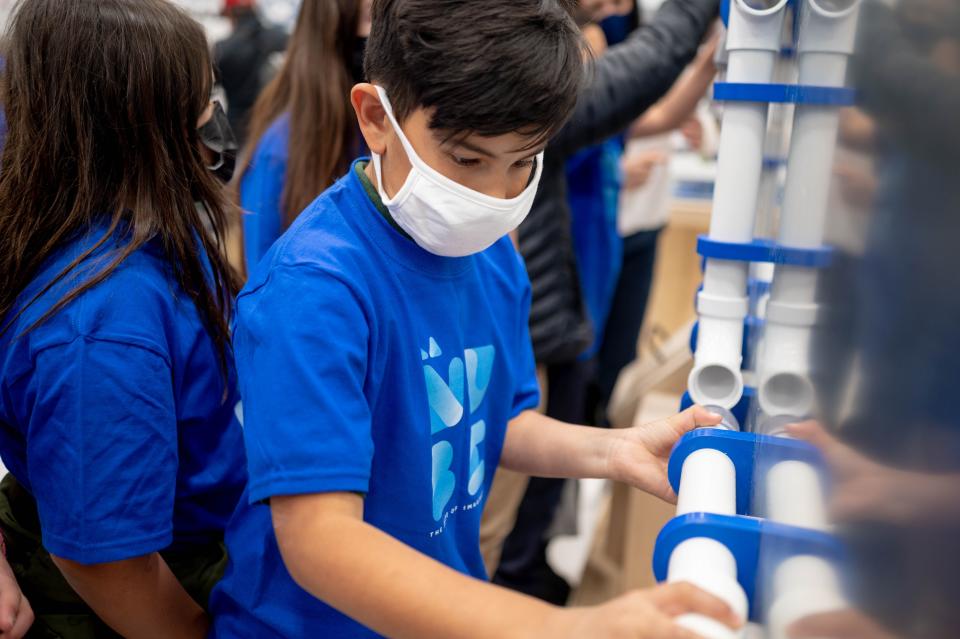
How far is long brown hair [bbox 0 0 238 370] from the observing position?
0.76 m

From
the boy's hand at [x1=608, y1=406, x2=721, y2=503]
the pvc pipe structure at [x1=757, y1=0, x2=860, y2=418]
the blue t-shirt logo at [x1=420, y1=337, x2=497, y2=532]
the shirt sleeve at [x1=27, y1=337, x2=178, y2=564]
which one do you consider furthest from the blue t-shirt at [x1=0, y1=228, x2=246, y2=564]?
the pvc pipe structure at [x1=757, y1=0, x2=860, y2=418]

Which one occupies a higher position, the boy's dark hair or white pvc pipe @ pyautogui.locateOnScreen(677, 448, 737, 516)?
the boy's dark hair

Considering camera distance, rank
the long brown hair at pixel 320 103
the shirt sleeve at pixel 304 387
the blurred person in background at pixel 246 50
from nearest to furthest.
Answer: the shirt sleeve at pixel 304 387
the long brown hair at pixel 320 103
the blurred person in background at pixel 246 50

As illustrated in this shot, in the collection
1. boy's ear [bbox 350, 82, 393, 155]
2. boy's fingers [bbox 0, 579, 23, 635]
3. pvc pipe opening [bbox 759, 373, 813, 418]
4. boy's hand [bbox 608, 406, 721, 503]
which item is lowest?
boy's fingers [bbox 0, 579, 23, 635]

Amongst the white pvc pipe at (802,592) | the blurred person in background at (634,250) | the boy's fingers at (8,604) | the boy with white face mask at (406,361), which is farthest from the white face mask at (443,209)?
the blurred person in background at (634,250)

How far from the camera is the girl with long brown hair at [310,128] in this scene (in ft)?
3.88

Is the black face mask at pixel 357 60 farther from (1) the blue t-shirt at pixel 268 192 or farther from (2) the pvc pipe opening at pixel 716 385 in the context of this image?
(2) the pvc pipe opening at pixel 716 385

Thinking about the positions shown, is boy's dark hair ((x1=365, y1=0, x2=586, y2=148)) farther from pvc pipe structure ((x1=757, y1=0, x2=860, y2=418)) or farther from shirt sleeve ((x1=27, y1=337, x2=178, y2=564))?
shirt sleeve ((x1=27, y1=337, x2=178, y2=564))

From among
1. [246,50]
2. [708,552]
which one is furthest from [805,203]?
[246,50]

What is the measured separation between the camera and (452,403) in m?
0.72

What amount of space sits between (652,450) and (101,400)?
18.3 inches

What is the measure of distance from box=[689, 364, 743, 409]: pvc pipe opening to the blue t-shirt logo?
19 cm

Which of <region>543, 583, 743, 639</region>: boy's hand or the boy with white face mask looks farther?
the boy with white face mask

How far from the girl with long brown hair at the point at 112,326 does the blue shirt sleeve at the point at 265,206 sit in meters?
0.35
